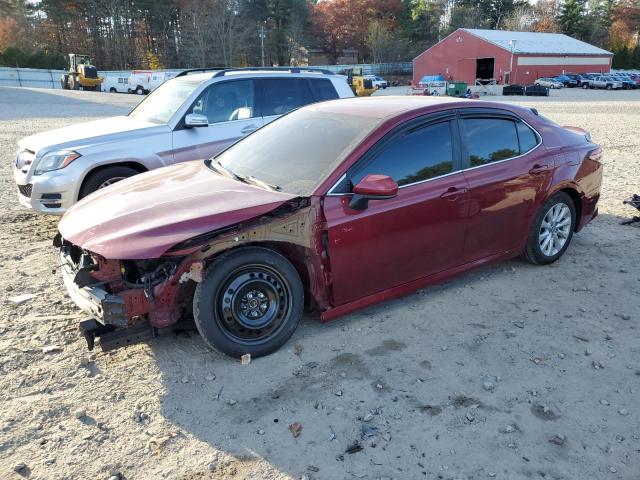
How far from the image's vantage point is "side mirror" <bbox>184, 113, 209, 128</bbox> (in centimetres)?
648

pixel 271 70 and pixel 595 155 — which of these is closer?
pixel 595 155

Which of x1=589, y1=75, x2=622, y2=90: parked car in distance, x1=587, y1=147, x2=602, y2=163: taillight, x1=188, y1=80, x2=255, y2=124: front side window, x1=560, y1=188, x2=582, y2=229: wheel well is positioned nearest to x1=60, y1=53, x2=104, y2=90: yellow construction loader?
x1=188, y1=80, x2=255, y2=124: front side window

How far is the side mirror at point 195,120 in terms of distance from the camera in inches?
255

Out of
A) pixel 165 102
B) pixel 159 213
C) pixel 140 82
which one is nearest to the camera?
pixel 159 213

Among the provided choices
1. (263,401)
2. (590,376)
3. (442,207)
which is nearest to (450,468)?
(263,401)

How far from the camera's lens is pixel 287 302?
3725 mm

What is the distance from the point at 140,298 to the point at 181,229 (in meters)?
0.52

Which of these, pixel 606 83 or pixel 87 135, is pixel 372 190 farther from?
pixel 606 83

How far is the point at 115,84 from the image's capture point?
154 ft

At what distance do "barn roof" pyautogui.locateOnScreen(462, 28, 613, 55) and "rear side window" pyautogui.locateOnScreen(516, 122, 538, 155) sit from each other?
57.1 m

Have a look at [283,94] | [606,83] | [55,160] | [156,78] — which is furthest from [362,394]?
[606,83]

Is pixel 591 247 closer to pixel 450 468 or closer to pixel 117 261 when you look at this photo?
pixel 450 468

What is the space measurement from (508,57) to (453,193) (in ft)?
192

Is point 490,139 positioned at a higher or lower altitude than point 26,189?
higher
